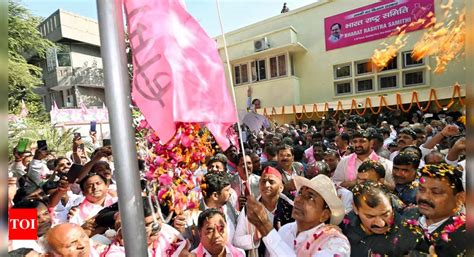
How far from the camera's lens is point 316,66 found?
15.8 m

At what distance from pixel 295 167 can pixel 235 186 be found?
1.00 metres

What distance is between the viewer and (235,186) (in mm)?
3748

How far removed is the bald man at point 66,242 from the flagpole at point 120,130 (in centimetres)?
122

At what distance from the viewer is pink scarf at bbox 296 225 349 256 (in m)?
1.99

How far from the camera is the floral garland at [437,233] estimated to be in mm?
1854

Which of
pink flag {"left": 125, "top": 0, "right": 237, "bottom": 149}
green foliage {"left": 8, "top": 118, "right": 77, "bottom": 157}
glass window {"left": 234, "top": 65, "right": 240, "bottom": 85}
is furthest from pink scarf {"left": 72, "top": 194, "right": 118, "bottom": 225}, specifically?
glass window {"left": 234, "top": 65, "right": 240, "bottom": 85}

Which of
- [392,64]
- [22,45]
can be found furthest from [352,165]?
[22,45]

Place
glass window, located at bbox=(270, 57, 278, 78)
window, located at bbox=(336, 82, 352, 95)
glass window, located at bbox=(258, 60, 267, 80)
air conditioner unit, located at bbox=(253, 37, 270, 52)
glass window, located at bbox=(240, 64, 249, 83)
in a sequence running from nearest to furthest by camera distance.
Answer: window, located at bbox=(336, 82, 352, 95), air conditioner unit, located at bbox=(253, 37, 270, 52), glass window, located at bbox=(270, 57, 278, 78), glass window, located at bbox=(258, 60, 267, 80), glass window, located at bbox=(240, 64, 249, 83)

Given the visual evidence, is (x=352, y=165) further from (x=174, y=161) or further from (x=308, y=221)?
(x=174, y=161)

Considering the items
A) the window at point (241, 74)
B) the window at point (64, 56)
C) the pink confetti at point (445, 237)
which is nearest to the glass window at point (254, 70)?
the window at point (241, 74)

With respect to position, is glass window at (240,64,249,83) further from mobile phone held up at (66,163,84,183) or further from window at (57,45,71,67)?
mobile phone held up at (66,163,84,183)

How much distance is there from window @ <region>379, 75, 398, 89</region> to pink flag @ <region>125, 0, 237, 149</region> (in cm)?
1451

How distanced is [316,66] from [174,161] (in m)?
15.0

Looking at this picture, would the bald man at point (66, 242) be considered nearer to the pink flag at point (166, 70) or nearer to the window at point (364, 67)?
the pink flag at point (166, 70)
